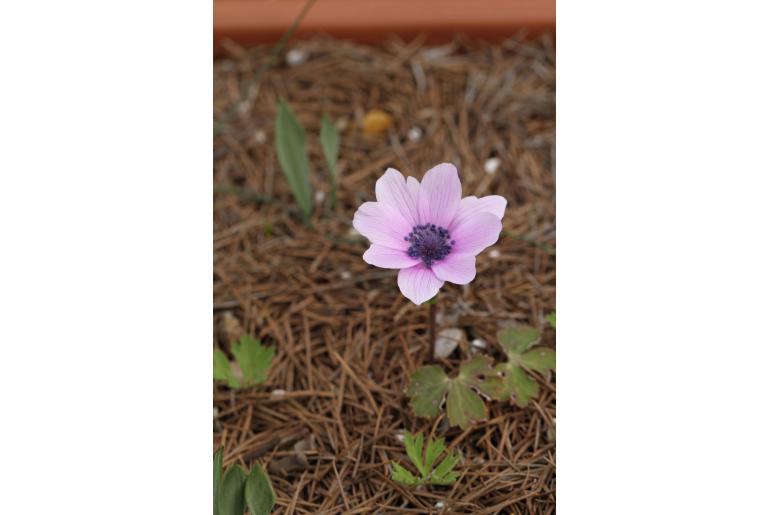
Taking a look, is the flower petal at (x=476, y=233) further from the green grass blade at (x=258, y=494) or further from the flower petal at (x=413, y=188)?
the green grass blade at (x=258, y=494)

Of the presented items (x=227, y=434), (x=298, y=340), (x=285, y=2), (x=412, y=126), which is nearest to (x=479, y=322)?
(x=298, y=340)

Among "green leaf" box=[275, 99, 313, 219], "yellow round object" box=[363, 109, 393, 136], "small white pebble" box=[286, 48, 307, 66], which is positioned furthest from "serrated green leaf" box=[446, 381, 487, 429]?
"small white pebble" box=[286, 48, 307, 66]

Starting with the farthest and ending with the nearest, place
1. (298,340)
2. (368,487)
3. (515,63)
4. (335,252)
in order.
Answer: (515,63), (335,252), (298,340), (368,487)

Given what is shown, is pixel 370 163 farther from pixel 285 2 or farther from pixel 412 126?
pixel 285 2

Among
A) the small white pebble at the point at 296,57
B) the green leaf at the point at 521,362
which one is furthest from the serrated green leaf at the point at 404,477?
the small white pebble at the point at 296,57

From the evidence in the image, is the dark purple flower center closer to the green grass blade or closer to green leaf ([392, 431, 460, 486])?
green leaf ([392, 431, 460, 486])

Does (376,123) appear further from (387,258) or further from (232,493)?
(232,493)

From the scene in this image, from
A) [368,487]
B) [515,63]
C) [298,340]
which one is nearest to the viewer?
[368,487]
